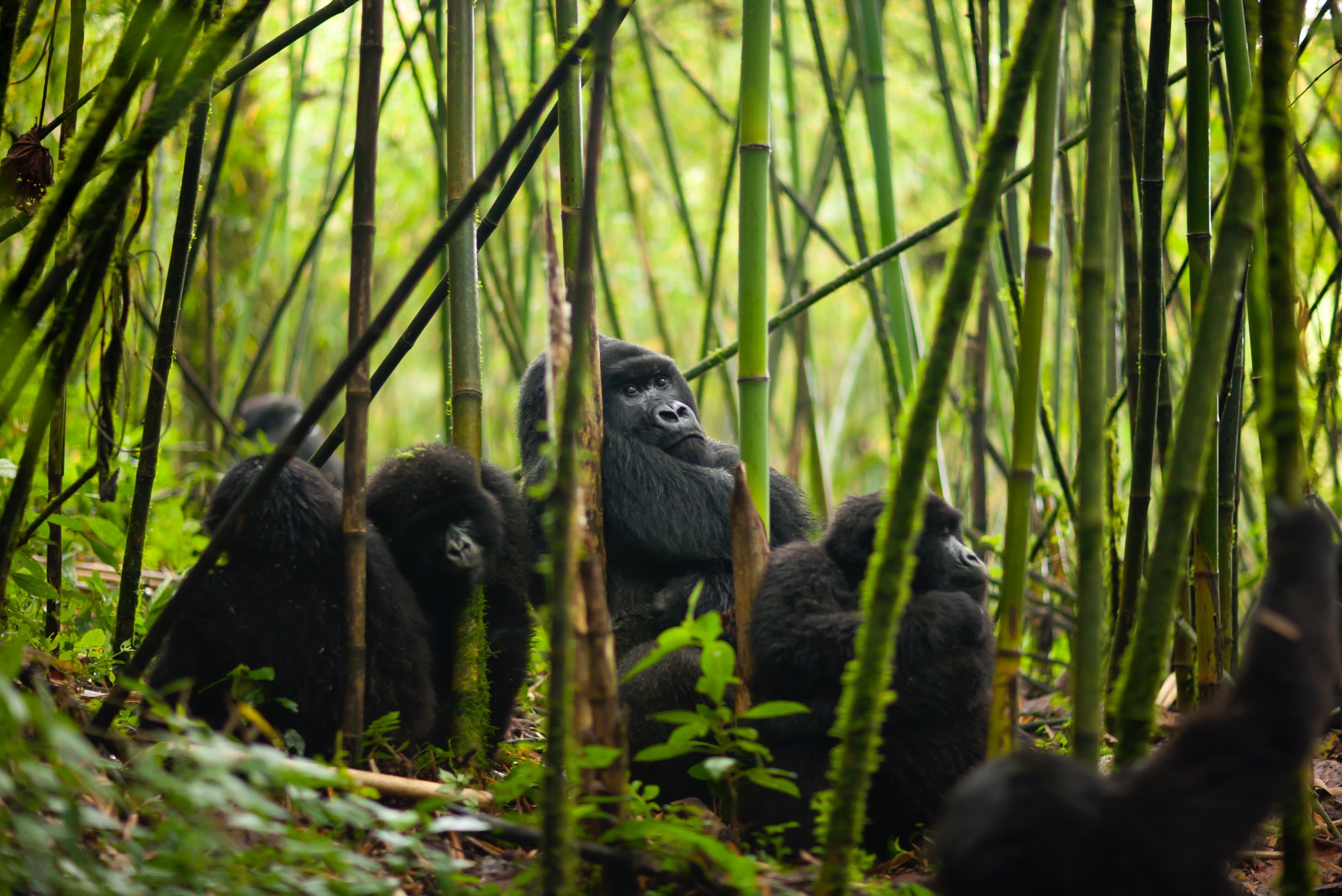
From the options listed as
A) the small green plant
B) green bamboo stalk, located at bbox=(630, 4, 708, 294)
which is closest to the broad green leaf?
the small green plant

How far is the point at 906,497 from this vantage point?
1.28 metres

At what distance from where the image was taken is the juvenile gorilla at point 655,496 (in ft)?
8.75

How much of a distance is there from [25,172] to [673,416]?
1545 millimetres

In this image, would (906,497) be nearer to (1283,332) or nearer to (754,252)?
(1283,332)

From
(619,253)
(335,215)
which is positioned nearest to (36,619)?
(335,215)

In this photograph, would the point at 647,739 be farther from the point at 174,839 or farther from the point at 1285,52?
the point at 1285,52

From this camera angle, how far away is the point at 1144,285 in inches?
67.4

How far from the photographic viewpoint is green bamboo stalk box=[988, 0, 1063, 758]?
1390 millimetres

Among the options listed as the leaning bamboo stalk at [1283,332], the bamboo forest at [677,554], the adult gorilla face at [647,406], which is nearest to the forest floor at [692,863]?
the bamboo forest at [677,554]

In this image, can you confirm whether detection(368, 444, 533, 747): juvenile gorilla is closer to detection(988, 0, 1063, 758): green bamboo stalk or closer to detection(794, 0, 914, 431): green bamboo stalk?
detection(794, 0, 914, 431): green bamboo stalk

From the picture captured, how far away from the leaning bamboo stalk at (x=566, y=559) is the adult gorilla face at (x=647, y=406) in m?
1.55

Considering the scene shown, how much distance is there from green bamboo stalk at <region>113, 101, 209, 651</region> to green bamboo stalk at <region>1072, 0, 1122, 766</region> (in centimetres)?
145

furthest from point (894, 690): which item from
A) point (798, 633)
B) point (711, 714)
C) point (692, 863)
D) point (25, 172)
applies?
point (25, 172)

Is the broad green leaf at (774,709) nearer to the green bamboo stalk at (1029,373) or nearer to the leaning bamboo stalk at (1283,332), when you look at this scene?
the green bamboo stalk at (1029,373)
